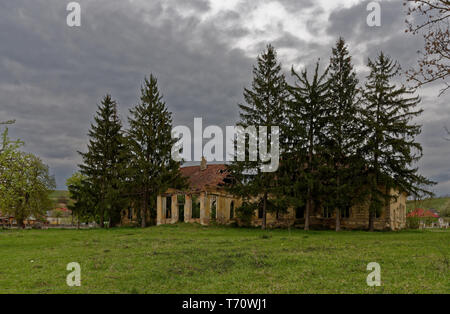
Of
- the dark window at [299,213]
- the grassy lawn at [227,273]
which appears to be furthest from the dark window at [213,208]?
the grassy lawn at [227,273]

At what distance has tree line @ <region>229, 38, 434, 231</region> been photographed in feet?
102

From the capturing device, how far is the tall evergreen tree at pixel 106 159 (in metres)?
40.6

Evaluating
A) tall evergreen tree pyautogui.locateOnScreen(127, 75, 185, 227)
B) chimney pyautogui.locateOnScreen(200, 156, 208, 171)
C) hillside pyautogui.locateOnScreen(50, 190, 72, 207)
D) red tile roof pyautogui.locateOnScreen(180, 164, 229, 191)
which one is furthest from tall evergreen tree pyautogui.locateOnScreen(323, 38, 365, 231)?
hillside pyautogui.locateOnScreen(50, 190, 72, 207)

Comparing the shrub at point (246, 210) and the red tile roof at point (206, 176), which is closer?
the shrub at point (246, 210)

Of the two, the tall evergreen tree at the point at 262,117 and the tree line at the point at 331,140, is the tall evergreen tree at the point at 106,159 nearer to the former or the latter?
the tree line at the point at 331,140

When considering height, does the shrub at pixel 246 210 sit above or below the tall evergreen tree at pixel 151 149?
below

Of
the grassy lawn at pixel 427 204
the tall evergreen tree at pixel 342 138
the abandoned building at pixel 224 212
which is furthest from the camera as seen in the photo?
the abandoned building at pixel 224 212

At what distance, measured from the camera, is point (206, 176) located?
141 feet

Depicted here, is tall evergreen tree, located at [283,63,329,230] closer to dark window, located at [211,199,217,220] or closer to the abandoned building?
the abandoned building

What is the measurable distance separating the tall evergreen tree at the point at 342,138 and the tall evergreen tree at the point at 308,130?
724 mm

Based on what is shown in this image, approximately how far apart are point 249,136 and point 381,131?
11.9 m

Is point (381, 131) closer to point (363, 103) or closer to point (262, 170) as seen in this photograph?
point (363, 103)


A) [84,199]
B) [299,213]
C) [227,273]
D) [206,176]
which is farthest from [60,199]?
[227,273]

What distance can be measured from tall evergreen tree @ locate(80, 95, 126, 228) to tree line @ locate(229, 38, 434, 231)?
1515 centimetres
